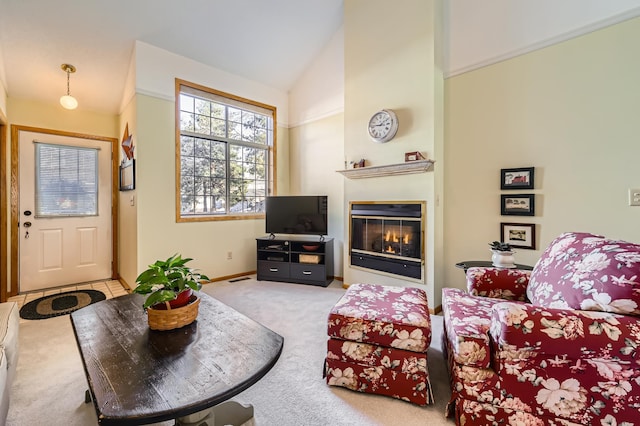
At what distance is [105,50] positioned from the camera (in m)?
3.09

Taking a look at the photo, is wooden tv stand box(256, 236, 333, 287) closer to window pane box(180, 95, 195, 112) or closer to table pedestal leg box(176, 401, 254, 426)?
window pane box(180, 95, 195, 112)

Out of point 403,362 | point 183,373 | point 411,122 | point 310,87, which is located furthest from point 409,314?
point 310,87

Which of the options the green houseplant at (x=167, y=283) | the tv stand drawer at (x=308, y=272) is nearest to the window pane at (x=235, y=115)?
the tv stand drawer at (x=308, y=272)

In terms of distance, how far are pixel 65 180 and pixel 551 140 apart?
5.58 meters

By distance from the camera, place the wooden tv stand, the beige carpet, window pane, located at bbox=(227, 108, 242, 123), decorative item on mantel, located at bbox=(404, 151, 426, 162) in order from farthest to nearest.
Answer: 1. window pane, located at bbox=(227, 108, 242, 123)
2. the wooden tv stand
3. decorative item on mantel, located at bbox=(404, 151, 426, 162)
4. the beige carpet

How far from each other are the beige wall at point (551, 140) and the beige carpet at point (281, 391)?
1235mm

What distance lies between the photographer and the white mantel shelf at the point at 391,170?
2.79 meters

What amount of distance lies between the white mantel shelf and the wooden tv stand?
104 centimetres

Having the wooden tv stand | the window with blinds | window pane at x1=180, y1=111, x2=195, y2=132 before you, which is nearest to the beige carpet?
the wooden tv stand

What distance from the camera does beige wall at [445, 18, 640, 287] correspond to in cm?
218

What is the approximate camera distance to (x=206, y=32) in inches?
132

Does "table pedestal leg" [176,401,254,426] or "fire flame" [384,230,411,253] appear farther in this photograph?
"fire flame" [384,230,411,253]

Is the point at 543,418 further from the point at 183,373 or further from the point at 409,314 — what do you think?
the point at 183,373

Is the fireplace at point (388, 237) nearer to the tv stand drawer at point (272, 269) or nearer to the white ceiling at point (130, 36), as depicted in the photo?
the tv stand drawer at point (272, 269)
